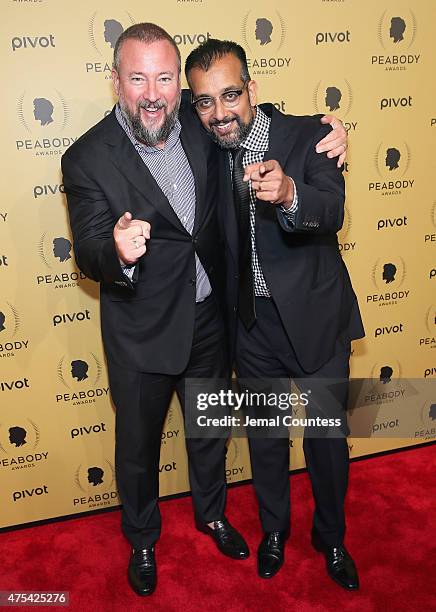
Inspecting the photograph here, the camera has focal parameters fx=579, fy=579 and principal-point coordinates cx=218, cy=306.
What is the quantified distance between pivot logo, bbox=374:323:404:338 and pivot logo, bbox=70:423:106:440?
1.41 m

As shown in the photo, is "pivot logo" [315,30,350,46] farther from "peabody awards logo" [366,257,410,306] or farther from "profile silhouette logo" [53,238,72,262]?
"profile silhouette logo" [53,238,72,262]

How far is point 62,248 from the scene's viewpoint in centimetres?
241

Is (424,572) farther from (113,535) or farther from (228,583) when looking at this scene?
(113,535)

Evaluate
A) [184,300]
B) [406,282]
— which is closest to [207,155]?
[184,300]

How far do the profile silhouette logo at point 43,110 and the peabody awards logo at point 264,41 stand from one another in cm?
82

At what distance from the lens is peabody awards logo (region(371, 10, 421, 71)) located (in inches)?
98.4

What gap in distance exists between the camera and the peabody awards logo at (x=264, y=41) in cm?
235

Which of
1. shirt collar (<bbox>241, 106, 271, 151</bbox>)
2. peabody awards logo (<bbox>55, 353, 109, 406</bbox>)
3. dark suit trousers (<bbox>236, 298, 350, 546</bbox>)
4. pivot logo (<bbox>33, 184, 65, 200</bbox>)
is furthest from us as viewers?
peabody awards logo (<bbox>55, 353, 109, 406</bbox>)

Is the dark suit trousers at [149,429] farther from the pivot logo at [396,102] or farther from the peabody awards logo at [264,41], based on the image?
the pivot logo at [396,102]

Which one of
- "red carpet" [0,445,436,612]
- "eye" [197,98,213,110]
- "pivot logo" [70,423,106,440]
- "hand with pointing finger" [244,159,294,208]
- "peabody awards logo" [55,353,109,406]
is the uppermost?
"eye" [197,98,213,110]

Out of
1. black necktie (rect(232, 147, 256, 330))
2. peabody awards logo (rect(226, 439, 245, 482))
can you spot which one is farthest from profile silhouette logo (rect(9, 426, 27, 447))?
black necktie (rect(232, 147, 256, 330))

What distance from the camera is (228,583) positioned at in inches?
88.6

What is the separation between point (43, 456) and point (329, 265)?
159 cm

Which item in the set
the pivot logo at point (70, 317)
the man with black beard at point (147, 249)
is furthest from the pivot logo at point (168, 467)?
the pivot logo at point (70, 317)
